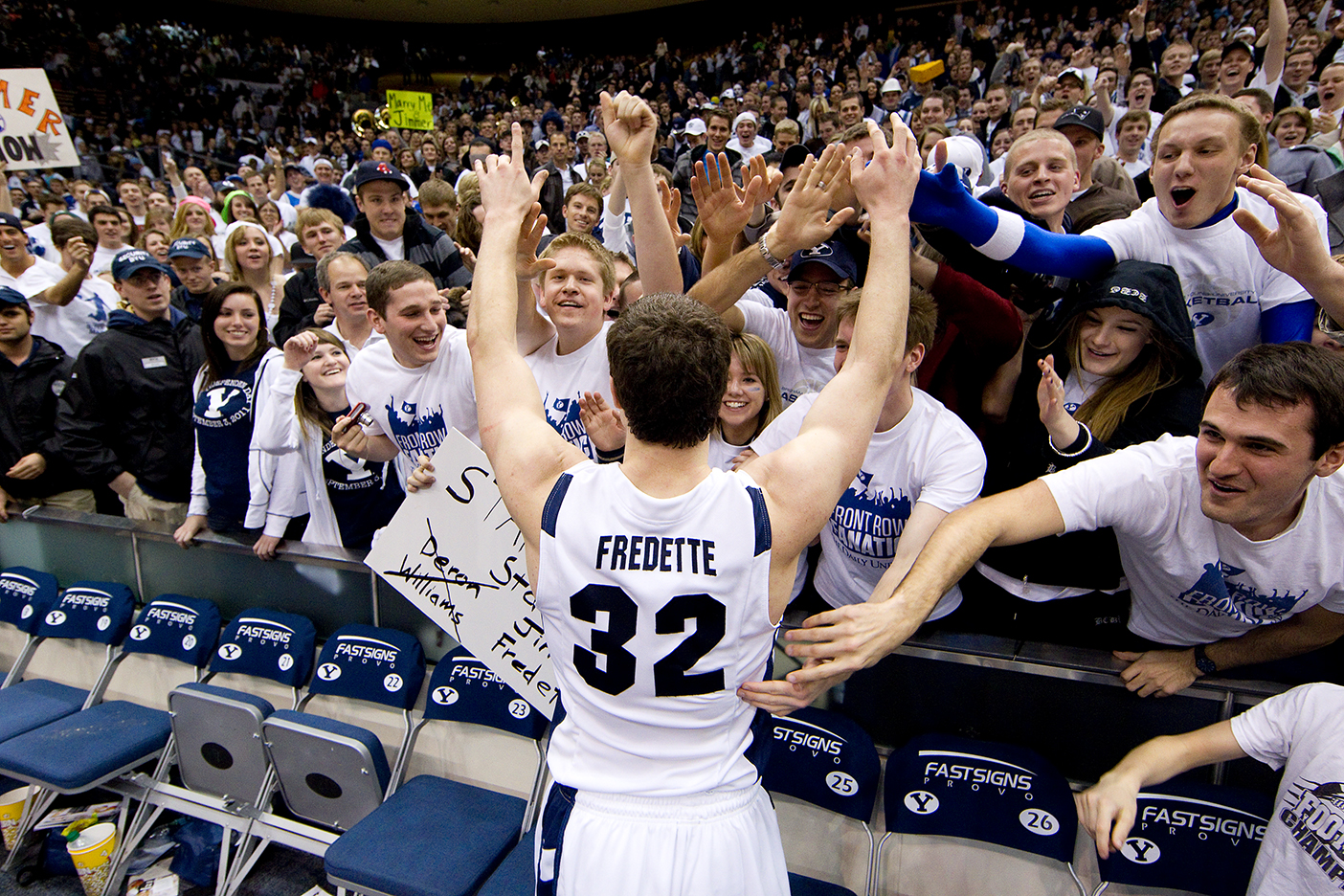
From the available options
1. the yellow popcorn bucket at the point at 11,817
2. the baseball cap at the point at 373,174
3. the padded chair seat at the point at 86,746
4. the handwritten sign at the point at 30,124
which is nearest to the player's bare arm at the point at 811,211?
the baseball cap at the point at 373,174

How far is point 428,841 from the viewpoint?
260 cm

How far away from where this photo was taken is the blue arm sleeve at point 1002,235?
6.95 feet

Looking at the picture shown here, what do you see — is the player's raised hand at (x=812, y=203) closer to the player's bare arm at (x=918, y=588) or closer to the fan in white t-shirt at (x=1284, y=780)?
the player's bare arm at (x=918, y=588)

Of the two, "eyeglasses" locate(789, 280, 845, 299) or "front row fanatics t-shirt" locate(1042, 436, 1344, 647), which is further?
"eyeglasses" locate(789, 280, 845, 299)

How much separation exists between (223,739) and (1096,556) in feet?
11.5

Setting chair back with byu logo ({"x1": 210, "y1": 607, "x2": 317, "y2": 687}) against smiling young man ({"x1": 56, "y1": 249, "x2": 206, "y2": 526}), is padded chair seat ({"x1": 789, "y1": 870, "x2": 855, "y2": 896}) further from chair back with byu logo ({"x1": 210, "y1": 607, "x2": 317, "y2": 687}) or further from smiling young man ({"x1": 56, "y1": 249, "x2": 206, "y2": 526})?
smiling young man ({"x1": 56, "y1": 249, "x2": 206, "y2": 526})

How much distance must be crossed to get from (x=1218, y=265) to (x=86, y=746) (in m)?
4.82

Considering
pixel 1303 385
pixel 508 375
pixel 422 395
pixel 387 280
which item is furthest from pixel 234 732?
pixel 1303 385

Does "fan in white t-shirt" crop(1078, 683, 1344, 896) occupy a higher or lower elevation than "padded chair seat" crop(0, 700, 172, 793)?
higher

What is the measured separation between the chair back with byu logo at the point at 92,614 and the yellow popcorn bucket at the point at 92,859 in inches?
39.9

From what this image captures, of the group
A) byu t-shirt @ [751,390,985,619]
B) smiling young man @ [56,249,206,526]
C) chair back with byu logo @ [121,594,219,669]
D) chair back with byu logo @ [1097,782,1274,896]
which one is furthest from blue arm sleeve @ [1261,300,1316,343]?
smiling young man @ [56,249,206,526]

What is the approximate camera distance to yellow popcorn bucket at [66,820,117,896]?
3.08 meters

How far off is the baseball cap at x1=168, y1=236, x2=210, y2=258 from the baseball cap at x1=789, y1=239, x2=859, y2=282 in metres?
4.02

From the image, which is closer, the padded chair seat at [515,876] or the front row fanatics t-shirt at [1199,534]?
the front row fanatics t-shirt at [1199,534]
